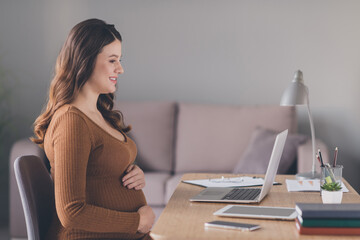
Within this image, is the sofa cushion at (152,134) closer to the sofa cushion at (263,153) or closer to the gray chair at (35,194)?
the sofa cushion at (263,153)

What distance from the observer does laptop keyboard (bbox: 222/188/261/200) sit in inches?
68.1

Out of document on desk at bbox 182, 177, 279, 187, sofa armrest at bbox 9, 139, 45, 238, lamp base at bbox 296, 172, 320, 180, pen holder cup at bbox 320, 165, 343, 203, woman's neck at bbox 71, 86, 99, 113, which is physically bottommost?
sofa armrest at bbox 9, 139, 45, 238

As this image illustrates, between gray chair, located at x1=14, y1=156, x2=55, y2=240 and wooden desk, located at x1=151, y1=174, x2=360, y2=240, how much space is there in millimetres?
376

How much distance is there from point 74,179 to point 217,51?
2.90 meters

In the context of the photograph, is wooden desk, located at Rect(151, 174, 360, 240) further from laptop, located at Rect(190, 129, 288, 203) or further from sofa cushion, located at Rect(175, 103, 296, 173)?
sofa cushion, located at Rect(175, 103, 296, 173)

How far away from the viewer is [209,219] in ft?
4.83

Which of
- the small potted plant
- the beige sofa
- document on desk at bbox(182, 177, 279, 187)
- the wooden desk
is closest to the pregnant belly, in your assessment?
the wooden desk

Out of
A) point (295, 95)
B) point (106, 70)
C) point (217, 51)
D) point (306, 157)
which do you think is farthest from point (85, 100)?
point (217, 51)

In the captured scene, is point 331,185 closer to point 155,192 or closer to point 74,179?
point 74,179

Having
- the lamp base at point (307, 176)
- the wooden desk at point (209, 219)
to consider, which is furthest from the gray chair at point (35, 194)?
the lamp base at point (307, 176)

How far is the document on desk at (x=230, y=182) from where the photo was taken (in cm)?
204

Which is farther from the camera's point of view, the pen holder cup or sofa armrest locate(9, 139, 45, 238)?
sofa armrest locate(9, 139, 45, 238)

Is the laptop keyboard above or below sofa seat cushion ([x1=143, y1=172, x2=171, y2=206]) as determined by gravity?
above

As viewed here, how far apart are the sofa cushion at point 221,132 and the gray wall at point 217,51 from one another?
1.16 feet
